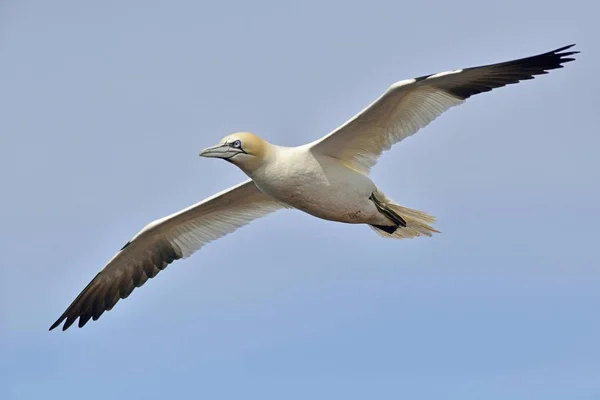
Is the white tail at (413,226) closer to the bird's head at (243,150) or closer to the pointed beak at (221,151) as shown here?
the bird's head at (243,150)

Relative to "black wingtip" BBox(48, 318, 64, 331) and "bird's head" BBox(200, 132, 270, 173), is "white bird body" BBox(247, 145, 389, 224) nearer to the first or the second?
"bird's head" BBox(200, 132, 270, 173)

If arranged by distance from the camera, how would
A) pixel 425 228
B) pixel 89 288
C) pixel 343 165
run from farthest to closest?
pixel 89 288, pixel 425 228, pixel 343 165

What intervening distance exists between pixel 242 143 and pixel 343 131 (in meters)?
1.17

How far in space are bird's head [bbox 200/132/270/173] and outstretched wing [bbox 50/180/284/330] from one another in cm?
165

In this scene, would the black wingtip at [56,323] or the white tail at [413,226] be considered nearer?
the white tail at [413,226]

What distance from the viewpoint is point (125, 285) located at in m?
17.0

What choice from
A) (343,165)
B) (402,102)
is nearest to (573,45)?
(402,102)

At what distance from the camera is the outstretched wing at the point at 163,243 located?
16.4m

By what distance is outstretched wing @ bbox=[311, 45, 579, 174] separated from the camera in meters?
14.3

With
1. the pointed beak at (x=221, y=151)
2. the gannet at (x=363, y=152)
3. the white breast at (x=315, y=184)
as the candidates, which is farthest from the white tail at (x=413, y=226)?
the pointed beak at (x=221, y=151)

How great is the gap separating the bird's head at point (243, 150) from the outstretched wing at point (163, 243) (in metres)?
1.65

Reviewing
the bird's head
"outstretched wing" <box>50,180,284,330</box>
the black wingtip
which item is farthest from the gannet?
the black wingtip

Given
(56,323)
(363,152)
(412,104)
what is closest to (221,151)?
(363,152)

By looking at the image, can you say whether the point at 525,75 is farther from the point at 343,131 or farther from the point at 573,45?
the point at 343,131
